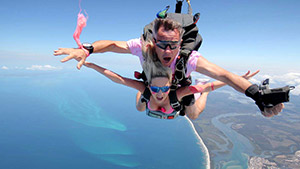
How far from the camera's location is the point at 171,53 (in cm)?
252

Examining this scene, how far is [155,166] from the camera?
166 ft

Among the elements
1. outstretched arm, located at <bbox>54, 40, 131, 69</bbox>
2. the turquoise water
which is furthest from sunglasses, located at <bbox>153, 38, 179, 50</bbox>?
the turquoise water

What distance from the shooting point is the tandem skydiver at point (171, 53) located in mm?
1943

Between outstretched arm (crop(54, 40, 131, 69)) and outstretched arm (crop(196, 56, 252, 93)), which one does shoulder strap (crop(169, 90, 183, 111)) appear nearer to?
outstretched arm (crop(196, 56, 252, 93))

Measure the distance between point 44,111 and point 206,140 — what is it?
3102 inches

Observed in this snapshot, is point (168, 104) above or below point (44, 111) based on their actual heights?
above

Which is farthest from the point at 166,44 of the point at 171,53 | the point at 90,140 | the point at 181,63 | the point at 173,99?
the point at 90,140

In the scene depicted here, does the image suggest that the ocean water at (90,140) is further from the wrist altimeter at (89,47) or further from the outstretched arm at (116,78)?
the wrist altimeter at (89,47)

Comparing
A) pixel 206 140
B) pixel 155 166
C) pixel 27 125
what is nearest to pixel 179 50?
pixel 155 166

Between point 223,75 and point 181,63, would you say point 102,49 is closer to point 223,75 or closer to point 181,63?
point 181,63

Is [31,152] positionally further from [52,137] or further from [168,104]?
[168,104]

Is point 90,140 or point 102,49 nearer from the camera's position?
point 102,49

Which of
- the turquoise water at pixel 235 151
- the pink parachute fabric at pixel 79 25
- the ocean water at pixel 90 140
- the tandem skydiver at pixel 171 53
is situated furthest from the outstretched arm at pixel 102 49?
the turquoise water at pixel 235 151

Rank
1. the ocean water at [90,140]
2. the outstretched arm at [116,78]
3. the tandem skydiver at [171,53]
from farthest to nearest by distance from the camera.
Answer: the ocean water at [90,140], the outstretched arm at [116,78], the tandem skydiver at [171,53]
